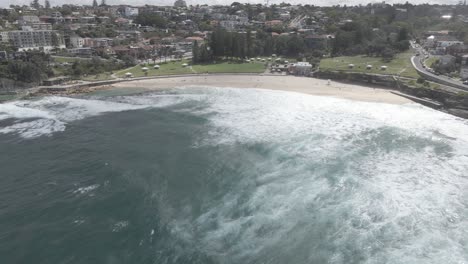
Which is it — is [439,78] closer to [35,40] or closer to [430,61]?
[430,61]

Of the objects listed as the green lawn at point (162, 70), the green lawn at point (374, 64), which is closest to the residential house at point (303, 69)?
the green lawn at point (374, 64)

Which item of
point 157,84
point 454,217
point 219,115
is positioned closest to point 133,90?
point 157,84

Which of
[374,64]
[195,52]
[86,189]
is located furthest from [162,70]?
[86,189]

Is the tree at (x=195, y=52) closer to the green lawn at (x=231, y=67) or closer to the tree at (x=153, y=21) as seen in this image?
the green lawn at (x=231, y=67)

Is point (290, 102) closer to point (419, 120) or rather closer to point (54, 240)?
point (419, 120)

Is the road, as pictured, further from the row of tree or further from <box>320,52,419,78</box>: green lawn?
the row of tree

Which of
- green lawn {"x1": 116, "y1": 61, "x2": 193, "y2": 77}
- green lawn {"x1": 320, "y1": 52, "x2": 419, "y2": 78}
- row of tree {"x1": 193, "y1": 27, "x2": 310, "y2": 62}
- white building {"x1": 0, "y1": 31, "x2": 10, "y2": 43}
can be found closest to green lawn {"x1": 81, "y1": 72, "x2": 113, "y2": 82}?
green lawn {"x1": 116, "y1": 61, "x2": 193, "y2": 77}
